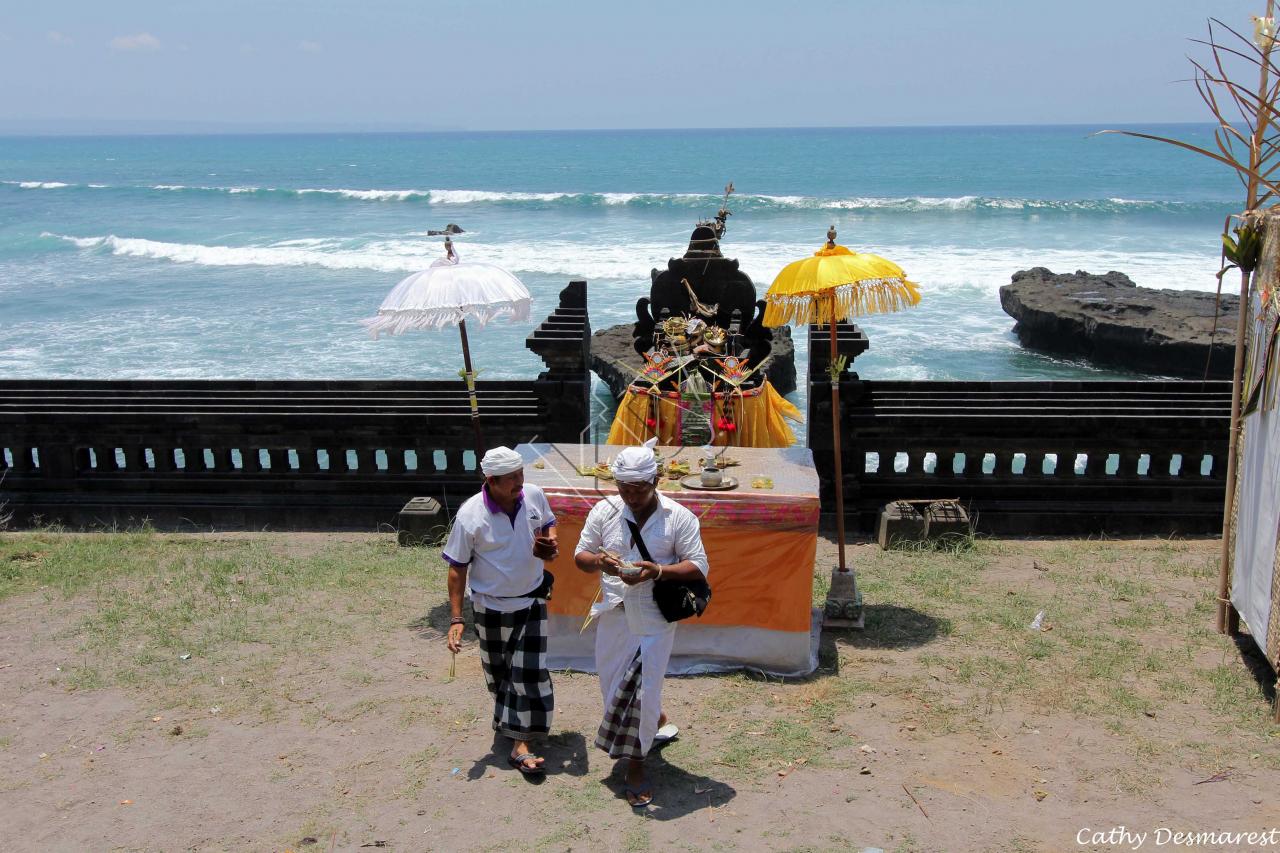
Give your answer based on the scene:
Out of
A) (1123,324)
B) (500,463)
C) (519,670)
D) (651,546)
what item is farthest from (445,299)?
(1123,324)

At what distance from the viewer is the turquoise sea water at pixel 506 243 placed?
85.8 feet

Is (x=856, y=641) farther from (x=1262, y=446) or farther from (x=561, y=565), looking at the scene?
(x=1262, y=446)

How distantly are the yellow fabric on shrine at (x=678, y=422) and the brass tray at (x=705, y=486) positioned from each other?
4.65ft

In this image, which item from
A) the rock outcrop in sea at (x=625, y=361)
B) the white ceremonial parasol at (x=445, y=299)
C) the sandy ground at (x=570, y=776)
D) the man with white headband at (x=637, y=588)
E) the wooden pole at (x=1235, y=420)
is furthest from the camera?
the rock outcrop in sea at (x=625, y=361)

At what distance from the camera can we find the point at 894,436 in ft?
28.9

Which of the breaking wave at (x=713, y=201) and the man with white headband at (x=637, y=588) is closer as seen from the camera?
the man with white headband at (x=637, y=588)

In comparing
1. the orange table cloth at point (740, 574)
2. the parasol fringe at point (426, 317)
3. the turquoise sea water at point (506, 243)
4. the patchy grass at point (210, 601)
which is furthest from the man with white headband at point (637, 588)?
the turquoise sea water at point (506, 243)

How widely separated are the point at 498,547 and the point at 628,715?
3.28 ft

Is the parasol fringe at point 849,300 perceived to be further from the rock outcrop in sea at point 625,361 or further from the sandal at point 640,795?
the rock outcrop in sea at point 625,361

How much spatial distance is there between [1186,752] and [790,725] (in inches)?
74.3

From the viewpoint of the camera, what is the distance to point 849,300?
712 centimetres

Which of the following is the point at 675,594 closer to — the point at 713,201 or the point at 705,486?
the point at 705,486

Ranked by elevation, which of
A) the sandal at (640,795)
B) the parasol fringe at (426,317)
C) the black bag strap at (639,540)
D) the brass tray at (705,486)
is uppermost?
the parasol fringe at (426,317)

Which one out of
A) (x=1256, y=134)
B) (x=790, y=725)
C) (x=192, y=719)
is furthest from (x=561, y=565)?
(x=1256, y=134)
